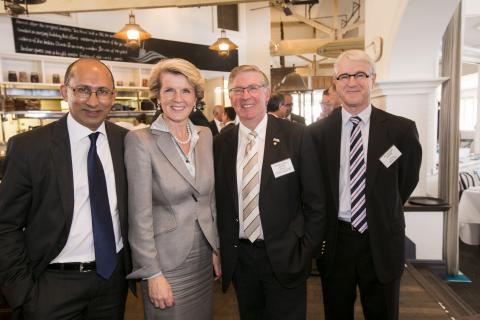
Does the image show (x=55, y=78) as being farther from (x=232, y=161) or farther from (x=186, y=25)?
(x=232, y=161)

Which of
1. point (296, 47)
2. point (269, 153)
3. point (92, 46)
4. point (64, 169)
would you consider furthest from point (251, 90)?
point (296, 47)

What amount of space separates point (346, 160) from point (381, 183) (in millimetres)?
209

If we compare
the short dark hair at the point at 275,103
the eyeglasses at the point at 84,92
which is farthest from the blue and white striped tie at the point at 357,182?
the short dark hair at the point at 275,103

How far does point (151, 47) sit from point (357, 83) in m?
8.00

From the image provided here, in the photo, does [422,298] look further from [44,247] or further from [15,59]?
[15,59]

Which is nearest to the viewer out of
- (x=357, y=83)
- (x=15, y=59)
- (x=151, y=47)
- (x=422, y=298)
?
(x=357, y=83)

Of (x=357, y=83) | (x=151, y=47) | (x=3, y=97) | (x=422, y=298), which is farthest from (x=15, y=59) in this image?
(x=422, y=298)

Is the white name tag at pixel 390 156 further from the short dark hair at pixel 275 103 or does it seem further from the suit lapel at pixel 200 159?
the short dark hair at pixel 275 103

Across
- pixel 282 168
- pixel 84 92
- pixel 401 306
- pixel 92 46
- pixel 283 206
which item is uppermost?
pixel 92 46

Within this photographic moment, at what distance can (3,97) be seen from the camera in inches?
236

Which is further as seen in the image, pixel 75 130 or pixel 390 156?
pixel 390 156

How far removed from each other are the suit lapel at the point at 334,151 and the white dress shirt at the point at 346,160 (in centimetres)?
3

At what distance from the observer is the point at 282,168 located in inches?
65.6

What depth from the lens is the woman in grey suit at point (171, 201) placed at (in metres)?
1.50
